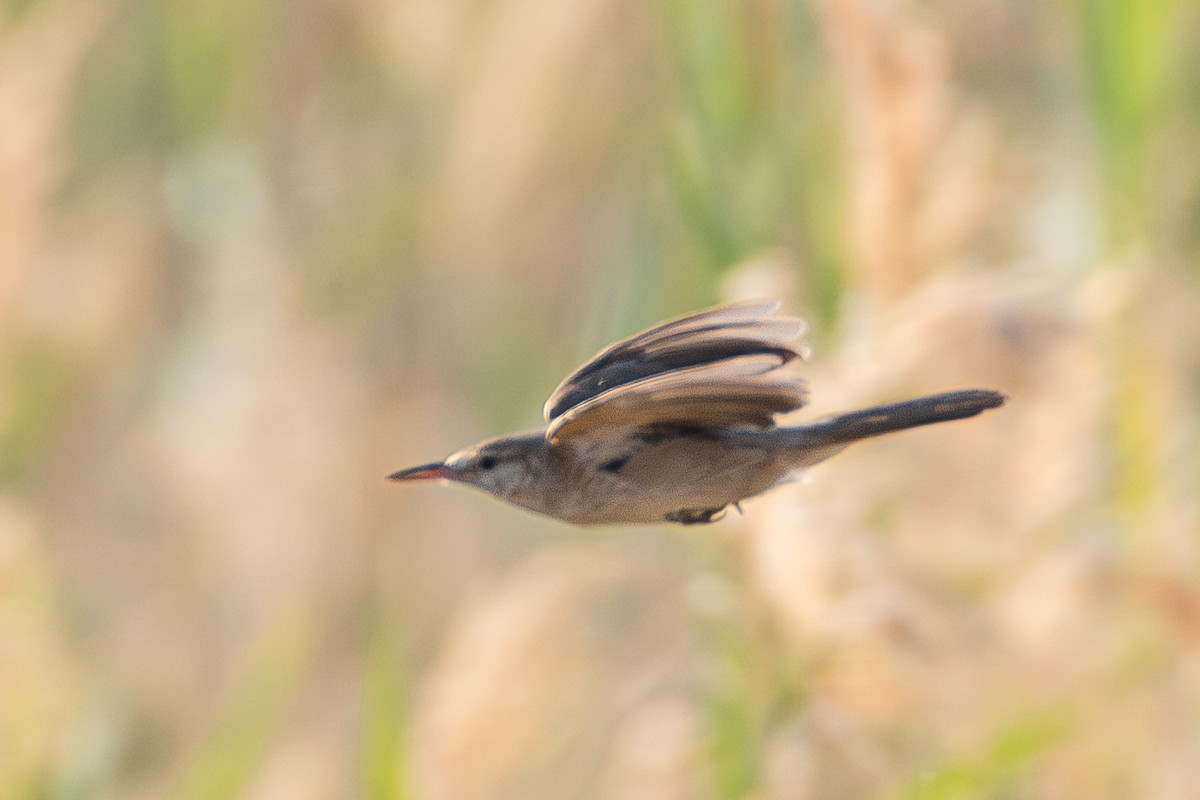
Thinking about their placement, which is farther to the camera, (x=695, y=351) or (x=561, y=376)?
(x=561, y=376)

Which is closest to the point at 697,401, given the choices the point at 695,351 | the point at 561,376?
the point at 695,351

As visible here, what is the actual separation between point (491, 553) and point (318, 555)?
207 mm

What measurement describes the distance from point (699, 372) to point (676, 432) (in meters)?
0.04

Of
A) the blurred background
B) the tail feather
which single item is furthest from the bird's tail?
the blurred background

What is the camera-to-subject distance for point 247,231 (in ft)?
5.38

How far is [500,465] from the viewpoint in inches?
14.9

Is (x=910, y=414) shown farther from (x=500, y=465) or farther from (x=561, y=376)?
(x=561, y=376)

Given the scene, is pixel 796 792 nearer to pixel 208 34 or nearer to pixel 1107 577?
pixel 1107 577

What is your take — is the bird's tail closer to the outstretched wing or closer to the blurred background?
the outstretched wing

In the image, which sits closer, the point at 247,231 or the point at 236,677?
the point at 236,677

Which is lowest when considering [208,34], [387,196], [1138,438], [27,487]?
[1138,438]

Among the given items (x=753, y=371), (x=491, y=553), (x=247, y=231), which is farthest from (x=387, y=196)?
(x=753, y=371)

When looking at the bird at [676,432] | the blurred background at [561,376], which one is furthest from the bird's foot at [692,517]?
the blurred background at [561,376]

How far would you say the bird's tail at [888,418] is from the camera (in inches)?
13.9
